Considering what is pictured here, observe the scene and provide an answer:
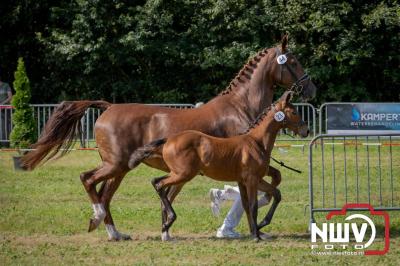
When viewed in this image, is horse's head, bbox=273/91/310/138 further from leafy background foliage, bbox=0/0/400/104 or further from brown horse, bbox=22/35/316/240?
leafy background foliage, bbox=0/0/400/104

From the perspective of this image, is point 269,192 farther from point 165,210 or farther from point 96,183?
point 96,183

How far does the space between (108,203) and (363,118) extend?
11664mm

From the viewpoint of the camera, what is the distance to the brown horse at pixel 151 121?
407 inches

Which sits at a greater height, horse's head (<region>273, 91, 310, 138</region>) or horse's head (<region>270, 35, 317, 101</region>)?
horse's head (<region>270, 35, 317, 101</region>)

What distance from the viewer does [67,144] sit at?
35.9 feet

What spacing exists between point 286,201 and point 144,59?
14.6m

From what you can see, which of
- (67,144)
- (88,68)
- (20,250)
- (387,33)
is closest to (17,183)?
(67,144)

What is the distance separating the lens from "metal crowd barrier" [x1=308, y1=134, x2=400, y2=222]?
12.0m

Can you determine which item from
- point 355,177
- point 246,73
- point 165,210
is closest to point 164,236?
point 165,210

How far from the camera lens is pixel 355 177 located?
626 inches

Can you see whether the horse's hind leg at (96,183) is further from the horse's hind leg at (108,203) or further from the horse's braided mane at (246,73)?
the horse's braided mane at (246,73)

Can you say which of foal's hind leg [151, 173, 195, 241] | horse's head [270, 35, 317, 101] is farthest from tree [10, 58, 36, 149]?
foal's hind leg [151, 173, 195, 241]

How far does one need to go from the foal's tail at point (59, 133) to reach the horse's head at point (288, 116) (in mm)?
2331

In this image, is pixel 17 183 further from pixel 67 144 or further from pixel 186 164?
pixel 186 164
